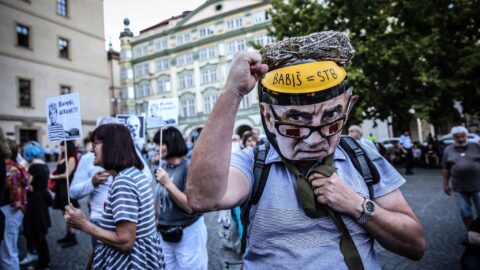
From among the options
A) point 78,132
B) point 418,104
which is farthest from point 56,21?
point 78,132

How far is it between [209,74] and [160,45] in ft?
24.6

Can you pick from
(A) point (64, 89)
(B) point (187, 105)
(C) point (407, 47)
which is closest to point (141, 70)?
(B) point (187, 105)

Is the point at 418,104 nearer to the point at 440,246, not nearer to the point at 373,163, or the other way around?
the point at 440,246

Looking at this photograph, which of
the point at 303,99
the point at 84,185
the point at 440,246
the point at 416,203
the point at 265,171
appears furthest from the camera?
the point at 416,203

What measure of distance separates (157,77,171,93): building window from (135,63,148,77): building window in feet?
7.49

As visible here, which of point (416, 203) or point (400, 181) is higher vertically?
point (400, 181)

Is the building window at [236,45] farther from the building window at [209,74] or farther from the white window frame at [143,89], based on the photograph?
the white window frame at [143,89]

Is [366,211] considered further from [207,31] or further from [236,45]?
[207,31]

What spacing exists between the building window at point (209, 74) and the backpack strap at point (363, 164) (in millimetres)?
32582

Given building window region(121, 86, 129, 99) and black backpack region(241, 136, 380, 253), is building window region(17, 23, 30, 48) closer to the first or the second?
building window region(121, 86, 129, 99)

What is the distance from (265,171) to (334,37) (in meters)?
0.58

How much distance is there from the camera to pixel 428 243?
194 inches

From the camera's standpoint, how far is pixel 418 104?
1381 cm

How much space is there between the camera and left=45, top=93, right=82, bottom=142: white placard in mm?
2852
